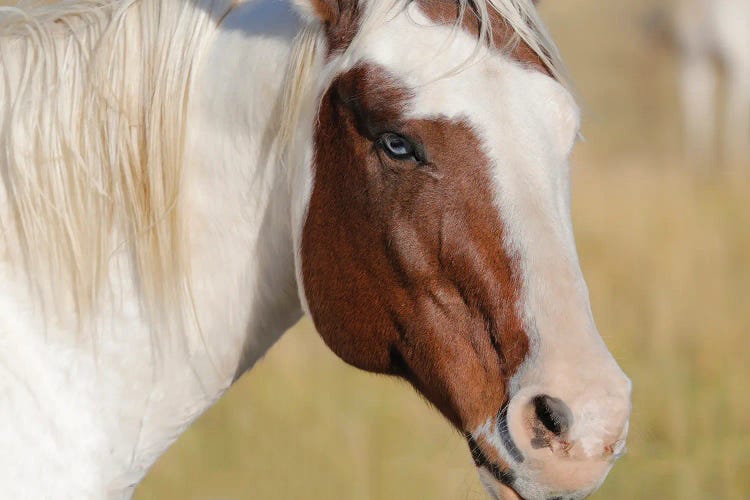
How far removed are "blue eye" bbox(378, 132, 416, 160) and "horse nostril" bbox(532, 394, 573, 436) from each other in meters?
0.49

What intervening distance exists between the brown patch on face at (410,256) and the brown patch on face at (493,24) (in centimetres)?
17

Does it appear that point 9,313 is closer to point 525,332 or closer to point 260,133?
point 260,133

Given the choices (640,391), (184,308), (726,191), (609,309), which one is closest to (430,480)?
(640,391)

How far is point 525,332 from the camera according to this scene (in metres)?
1.66

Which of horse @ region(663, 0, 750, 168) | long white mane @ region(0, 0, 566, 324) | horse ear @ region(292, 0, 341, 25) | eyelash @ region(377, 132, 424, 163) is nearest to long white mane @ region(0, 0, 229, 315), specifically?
long white mane @ region(0, 0, 566, 324)

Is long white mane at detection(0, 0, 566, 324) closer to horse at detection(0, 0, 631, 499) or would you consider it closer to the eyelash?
horse at detection(0, 0, 631, 499)

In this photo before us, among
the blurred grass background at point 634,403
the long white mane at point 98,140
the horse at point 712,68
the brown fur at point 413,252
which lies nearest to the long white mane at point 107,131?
the long white mane at point 98,140

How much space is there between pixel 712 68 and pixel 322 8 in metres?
12.9

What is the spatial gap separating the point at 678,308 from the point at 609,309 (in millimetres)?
398

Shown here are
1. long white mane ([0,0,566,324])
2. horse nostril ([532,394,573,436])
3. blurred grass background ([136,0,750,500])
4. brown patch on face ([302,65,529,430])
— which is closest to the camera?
horse nostril ([532,394,573,436])

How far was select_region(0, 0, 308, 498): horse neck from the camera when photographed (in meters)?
1.80

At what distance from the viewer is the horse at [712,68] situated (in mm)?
12703

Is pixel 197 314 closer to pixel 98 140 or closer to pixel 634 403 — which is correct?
pixel 98 140

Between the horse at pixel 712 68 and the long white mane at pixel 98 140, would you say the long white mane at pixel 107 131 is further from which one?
the horse at pixel 712 68
